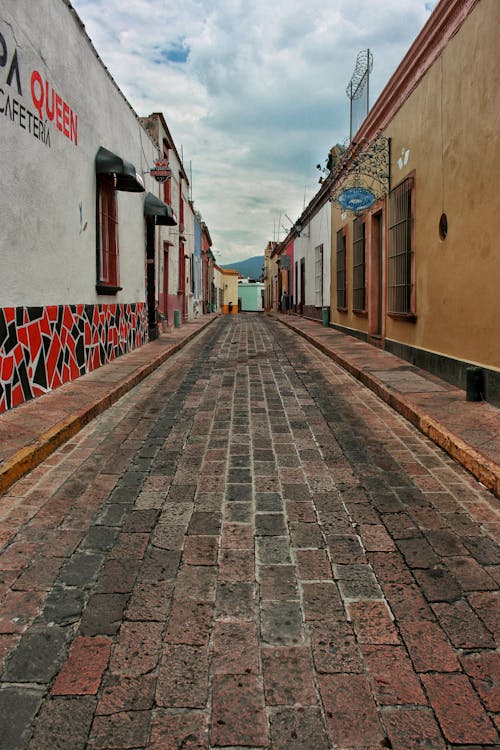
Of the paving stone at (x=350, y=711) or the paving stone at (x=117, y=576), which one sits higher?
the paving stone at (x=117, y=576)

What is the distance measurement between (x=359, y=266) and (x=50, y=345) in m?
8.74

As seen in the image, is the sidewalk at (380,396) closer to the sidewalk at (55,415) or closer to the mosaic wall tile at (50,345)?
the sidewalk at (55,415)

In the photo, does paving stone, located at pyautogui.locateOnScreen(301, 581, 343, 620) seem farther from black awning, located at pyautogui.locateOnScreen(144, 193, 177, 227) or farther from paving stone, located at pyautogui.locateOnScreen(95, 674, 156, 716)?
black awning, located at pyautogui.locateOnScreen(144, 193, 177, 227)

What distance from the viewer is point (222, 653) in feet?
7.32

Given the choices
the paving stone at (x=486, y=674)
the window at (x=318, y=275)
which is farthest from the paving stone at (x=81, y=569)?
the window at (x=318, y=275)

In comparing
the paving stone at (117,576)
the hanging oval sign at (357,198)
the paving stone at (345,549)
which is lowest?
the paving stone at (117,576)

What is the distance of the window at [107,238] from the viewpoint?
29.7 ft

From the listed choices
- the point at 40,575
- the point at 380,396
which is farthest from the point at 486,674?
the point at 380,396

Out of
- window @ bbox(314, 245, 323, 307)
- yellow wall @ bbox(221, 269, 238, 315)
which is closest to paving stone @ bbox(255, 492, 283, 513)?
window @ bbox(314, 245, 323, 307)

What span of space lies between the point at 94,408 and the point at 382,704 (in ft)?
15.7

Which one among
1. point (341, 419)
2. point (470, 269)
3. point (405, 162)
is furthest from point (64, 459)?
point (405, 162)

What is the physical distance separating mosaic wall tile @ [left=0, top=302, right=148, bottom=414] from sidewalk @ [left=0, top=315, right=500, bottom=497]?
6.8 inches

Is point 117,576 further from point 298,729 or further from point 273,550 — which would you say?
point 298,729

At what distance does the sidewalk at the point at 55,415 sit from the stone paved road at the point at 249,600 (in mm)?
150
